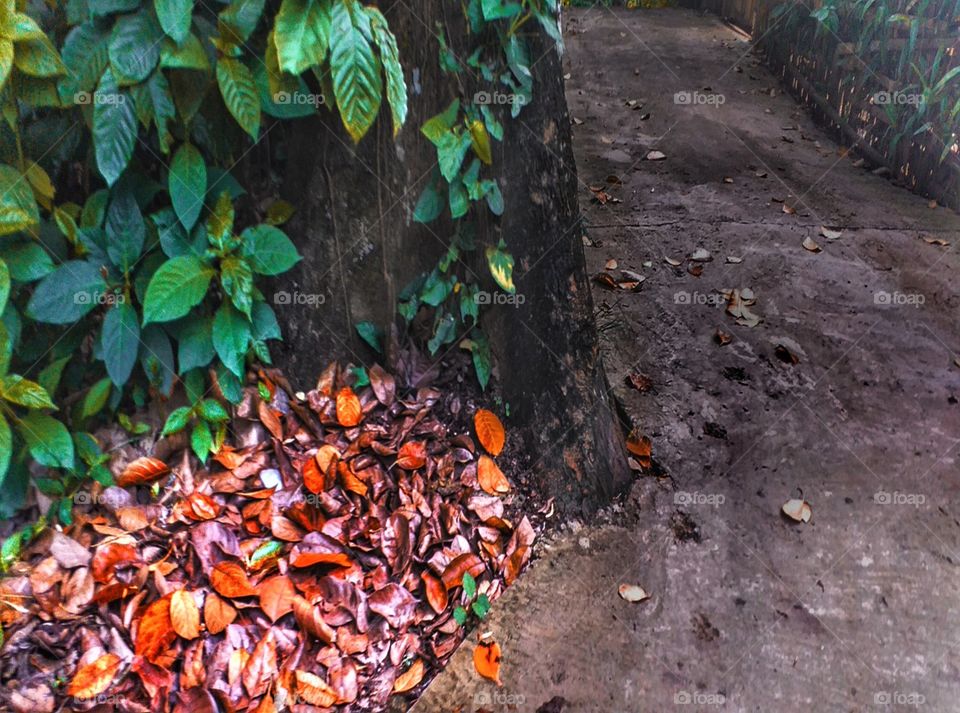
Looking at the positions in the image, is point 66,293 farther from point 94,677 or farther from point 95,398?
point 94,677

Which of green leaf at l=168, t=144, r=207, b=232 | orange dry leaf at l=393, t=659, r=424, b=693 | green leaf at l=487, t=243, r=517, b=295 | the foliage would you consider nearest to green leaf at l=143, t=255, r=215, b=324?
the foliage

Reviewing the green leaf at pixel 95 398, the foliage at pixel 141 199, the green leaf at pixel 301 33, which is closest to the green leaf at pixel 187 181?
the foliage at pixel 141 199

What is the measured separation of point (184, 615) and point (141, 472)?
1.25 ft

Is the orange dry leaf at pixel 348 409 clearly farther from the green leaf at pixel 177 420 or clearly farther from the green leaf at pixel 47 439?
the green leaf at pixel 47 439

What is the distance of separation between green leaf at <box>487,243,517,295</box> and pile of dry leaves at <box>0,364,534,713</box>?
1.26 feet

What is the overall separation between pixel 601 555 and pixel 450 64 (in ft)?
4.61

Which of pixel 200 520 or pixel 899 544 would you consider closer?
pixel 200 520

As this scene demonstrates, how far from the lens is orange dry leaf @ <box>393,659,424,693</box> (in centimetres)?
178

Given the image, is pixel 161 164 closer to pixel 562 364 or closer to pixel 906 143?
pixel 562 364

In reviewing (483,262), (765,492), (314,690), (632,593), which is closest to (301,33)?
(483,262)

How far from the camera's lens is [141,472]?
1.81 metres

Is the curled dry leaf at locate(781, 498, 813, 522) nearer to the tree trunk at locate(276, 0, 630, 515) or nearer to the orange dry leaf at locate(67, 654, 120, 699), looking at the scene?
the tree trunk at locate(276, 0, 630, 515)

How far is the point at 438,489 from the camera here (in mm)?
2031

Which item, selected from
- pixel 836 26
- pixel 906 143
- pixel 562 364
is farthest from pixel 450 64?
pixel 836 26
